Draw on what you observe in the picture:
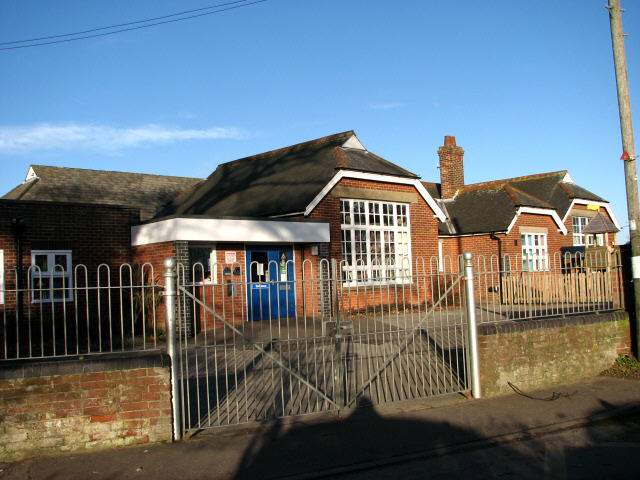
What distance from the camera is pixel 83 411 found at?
604 centimetres

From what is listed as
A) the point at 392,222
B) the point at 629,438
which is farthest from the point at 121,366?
the point at 392,222

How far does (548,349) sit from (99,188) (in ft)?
58.1

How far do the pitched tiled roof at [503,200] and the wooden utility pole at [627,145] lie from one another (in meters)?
12.9

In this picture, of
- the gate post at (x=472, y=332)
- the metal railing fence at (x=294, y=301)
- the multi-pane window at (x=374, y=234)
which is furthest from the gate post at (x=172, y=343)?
the multi-pane window at (x=374, y=234)

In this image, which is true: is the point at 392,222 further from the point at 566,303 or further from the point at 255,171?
the point at 566,303

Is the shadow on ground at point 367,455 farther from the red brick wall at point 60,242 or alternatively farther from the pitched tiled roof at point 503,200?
the pitched tiled roof at point 503,200

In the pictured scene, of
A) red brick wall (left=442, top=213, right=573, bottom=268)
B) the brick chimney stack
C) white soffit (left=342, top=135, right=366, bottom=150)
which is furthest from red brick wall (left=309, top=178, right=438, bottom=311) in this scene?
the brick chimney stack

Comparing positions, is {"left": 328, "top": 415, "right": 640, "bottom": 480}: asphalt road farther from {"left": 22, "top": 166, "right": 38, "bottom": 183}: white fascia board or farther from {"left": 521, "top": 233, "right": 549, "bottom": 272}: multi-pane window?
{"left": 22, "top": 166, "right": 38, "bottom": 183}: white fascia board

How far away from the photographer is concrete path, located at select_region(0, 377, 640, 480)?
554 centimetres

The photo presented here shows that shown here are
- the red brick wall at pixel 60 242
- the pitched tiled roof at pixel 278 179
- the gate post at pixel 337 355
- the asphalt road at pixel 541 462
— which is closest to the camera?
the asphalt road at pixel 541 462

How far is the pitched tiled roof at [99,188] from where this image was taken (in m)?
20.7

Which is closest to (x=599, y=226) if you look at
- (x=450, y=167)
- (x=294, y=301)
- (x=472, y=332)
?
(x=450, y=167)

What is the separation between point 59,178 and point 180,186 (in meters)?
4.80

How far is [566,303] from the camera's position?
9.87 metres
